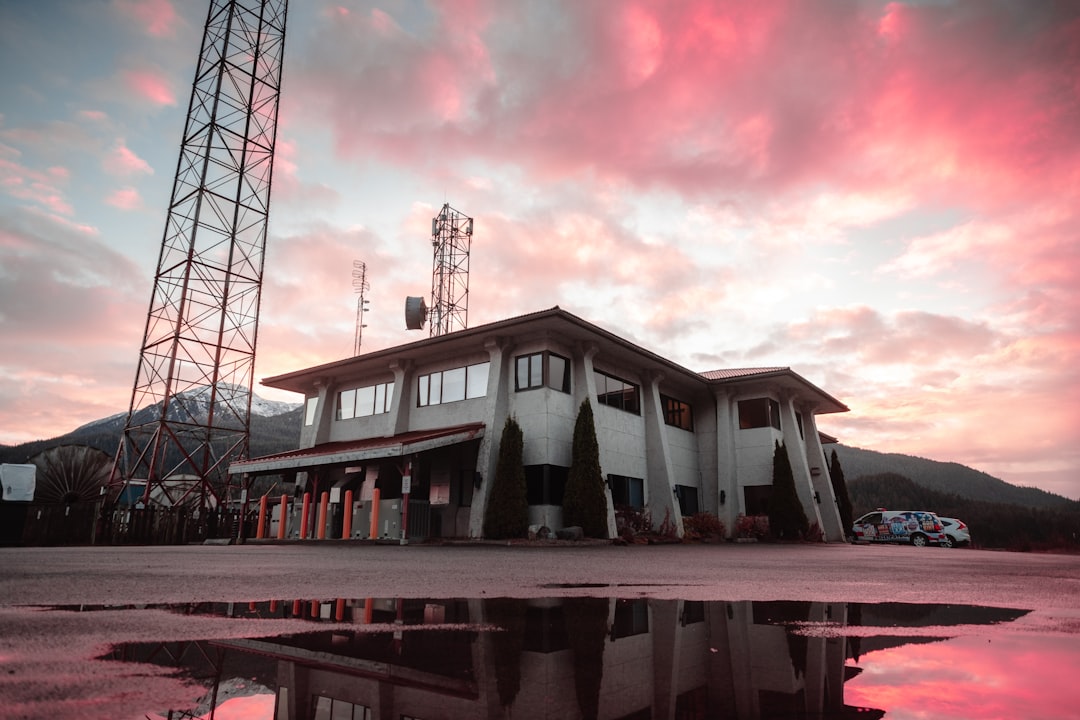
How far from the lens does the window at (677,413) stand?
2802 cm

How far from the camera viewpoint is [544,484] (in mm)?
20719

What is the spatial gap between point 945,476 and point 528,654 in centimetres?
14680

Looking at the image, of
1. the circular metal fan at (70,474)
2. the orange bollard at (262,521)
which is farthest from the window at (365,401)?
the circular metal fan at (70,474)

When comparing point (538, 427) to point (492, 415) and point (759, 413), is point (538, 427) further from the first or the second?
point (759, 413)

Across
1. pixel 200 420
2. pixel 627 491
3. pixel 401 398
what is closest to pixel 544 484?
pixel 627 491

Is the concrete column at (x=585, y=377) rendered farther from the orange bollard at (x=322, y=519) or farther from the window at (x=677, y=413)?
the orange bollard at (x=322, y=519)

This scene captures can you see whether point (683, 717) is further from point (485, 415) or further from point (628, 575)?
point (485, 415)

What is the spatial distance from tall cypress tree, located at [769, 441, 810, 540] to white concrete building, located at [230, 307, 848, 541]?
0.91 metres

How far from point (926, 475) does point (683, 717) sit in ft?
474

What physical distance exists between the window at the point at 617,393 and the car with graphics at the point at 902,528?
1428 cm

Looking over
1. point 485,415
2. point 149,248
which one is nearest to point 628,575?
point 485,415

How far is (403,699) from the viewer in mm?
2045

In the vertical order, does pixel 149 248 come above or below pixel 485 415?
above

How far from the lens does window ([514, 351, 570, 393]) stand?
21.5m
